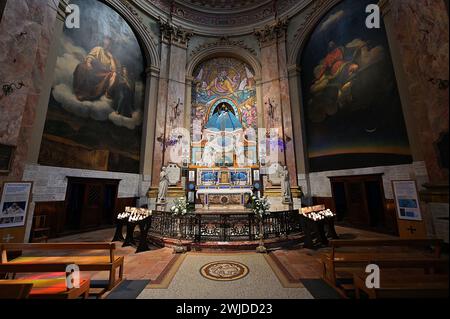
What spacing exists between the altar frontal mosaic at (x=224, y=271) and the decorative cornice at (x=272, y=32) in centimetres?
1309

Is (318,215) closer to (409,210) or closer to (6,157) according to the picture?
(409,210)

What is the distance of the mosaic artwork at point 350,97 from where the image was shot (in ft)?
20.6

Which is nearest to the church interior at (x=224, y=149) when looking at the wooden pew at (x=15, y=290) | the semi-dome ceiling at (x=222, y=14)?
the wooden pew at (x=15, y=290)

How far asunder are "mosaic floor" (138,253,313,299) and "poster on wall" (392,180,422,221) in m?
2.55

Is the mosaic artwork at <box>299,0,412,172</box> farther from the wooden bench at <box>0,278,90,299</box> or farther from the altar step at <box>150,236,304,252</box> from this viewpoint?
the wooden bench at <box>0,278,90,299</box>

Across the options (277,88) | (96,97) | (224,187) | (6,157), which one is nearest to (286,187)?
(224,187)

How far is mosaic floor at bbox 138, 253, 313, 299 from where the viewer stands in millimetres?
2688

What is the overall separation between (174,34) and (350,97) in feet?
36.7

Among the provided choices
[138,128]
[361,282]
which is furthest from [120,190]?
[361,282]

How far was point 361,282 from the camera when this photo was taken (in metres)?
2.06

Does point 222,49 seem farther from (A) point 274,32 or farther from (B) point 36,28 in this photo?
(B) point 36,28

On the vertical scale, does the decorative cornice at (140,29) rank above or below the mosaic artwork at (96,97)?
above

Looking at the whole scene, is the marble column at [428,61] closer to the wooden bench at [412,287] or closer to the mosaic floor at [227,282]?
the wooden bench at [412,287]

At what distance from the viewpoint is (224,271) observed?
3500 millimetres
